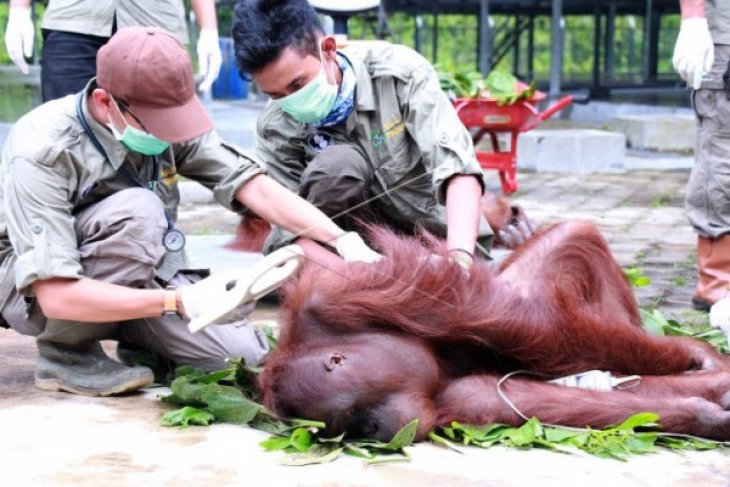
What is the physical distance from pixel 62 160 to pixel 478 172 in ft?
4.10

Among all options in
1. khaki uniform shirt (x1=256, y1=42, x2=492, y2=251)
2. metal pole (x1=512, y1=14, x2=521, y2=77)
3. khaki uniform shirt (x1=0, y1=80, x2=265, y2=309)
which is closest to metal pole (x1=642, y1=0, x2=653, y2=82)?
metal pole (x1=512, y1=14, x2=521, y2=77)

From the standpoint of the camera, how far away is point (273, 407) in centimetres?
287

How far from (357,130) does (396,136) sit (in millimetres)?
143

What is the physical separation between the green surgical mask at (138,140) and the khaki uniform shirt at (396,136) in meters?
0.80

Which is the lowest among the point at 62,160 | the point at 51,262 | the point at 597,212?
the point at 597,212

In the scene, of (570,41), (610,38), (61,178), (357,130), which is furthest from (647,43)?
(61,178)

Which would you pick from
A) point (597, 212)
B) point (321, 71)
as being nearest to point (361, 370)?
point (321, 71)

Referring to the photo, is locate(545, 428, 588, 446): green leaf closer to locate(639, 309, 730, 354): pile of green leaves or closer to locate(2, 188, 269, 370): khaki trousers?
locate(639, 309, 730, 354): pile of green leaves

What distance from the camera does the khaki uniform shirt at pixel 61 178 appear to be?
117 inches

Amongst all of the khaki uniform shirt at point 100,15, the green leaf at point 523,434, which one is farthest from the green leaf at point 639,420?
the khaki uniform shirt at point 100,15

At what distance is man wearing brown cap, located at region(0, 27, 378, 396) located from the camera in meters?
2.96

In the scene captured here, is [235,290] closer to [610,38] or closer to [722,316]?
[722,316]

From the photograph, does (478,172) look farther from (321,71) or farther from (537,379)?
(537,379)

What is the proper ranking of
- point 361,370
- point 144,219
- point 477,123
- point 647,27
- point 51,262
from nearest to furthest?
point 361,370
point 51,262
point 144,219
point 477,123
point 647,27
